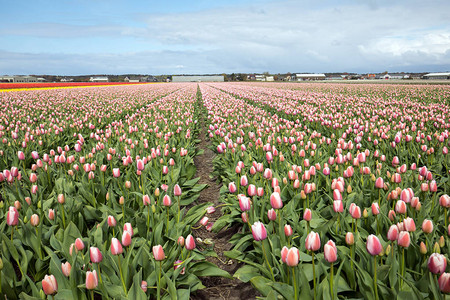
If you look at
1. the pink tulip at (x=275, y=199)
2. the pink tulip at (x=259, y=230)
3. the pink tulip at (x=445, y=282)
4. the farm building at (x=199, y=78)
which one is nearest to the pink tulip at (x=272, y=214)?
the pink tulip at (x=275, y=199)

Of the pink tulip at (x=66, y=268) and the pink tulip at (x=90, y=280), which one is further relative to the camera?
the pink tulip at (x=66, y=268)

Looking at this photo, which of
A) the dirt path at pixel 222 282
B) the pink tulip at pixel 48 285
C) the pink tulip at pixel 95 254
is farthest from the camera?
the dirt path at pixel 222 282

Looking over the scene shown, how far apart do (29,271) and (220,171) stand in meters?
3.48

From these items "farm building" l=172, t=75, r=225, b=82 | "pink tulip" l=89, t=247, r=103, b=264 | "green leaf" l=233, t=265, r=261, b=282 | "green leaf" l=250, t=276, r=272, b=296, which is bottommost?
"green leaf" l=233, t=265, r=261, b=282

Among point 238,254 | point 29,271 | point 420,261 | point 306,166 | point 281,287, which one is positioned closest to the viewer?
point 281,287

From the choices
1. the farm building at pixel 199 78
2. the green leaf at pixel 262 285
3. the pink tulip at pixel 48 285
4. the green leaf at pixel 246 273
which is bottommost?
the green leaf at pixel 246 273

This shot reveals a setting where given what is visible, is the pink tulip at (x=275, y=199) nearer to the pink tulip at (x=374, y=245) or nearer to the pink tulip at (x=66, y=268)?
the pink tulip at (x=374, y=245)

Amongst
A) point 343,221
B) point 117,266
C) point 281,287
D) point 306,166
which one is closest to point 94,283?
point 117,266

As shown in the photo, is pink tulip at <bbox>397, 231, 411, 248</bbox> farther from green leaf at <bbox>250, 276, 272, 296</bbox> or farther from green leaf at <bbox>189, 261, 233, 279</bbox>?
green leaf at <bbox>189, 261, 233, 279</bbox>

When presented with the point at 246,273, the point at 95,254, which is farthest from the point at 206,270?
the point at 95,254

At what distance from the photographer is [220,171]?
18.7ft

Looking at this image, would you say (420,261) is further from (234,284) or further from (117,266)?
(117,266)

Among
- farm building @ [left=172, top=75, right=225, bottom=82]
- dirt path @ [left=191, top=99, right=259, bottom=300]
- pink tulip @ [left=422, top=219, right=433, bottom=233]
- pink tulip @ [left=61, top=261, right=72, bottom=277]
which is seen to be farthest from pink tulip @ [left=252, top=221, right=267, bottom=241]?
farm building @ [left=172, top=75, right=225, bottom=82]

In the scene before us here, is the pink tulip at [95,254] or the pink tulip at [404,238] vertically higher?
the pink tulip at [404,238]
